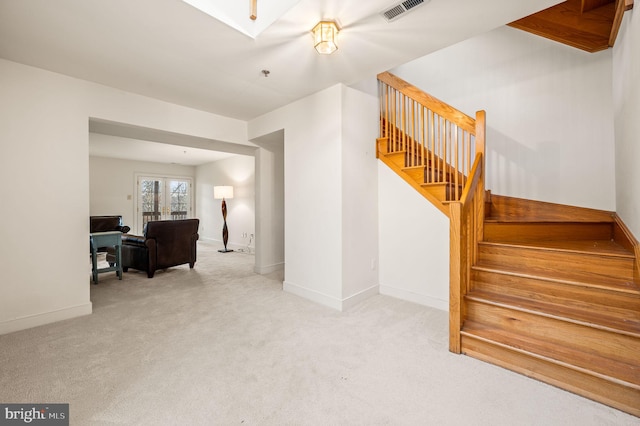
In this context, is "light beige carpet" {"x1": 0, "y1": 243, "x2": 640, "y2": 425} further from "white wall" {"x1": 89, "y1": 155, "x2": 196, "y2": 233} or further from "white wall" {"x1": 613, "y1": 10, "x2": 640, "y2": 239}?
"white wall" {"x1": 89, "y1": 155, "x2": 196, "y2": 233}

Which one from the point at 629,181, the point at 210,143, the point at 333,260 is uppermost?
the point at 210,143

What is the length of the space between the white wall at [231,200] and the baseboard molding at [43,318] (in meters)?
3.52

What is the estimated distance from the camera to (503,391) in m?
1.55

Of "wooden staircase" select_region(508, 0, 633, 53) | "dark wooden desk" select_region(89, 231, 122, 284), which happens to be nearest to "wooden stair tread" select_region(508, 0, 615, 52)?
"wooden staircase" select_region(508, 0, 633, 53)

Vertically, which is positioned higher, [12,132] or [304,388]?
[12,132]

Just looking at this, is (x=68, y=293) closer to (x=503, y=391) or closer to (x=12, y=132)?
(x=12, y=132)

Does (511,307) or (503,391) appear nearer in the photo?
(503,391)

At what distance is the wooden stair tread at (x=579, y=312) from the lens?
154 centimetres

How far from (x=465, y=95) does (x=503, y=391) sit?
3.46 meters

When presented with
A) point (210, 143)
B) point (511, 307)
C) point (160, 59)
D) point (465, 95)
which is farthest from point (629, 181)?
point (210, 143)

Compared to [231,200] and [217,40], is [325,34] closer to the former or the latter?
[217,40]

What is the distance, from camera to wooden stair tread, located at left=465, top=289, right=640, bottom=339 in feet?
5.07

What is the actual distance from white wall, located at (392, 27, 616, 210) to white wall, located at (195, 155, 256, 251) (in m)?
4.78

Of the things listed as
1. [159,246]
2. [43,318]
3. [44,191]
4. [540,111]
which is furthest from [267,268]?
[540,111]
